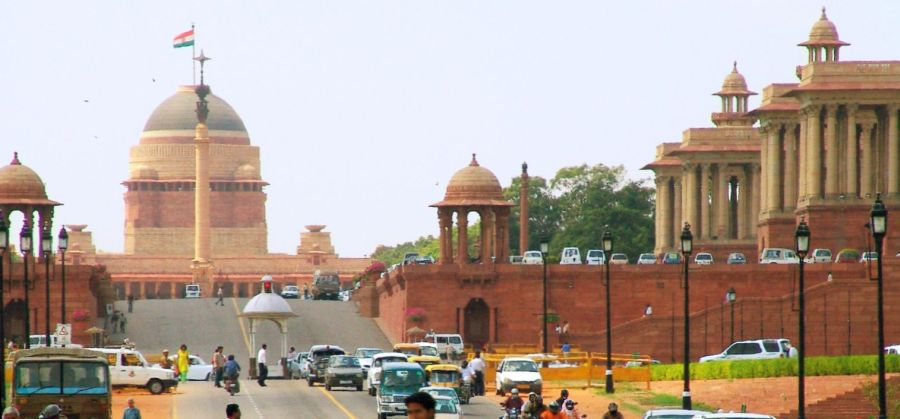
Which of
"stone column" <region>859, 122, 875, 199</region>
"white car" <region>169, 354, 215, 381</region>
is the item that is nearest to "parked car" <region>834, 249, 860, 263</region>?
"stone column" <region>859, 122, 875, 199</region>

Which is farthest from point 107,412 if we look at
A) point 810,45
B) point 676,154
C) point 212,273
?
point 212,273

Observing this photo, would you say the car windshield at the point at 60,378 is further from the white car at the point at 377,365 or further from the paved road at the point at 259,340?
the white car at the point at 377,365

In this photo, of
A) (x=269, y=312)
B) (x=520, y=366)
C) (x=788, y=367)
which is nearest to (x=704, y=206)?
(x=269, y=312)

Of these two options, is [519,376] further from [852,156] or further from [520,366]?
[852,156]

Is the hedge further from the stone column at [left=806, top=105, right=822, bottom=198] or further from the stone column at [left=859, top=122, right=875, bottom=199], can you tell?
the stone column at [left=859, top=122, right=875, bottom=199]

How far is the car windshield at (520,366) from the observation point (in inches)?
2771

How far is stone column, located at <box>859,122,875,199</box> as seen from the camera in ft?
376

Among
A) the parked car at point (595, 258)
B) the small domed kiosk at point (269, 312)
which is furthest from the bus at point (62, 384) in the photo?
the parked car at point (595, 258)

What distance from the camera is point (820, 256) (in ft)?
345

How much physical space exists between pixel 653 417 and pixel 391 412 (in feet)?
42.5

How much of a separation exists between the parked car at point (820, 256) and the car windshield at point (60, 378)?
55639mm

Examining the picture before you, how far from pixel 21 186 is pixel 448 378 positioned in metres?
49.5

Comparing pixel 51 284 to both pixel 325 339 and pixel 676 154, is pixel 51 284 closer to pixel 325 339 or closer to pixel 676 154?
pixel 325 339

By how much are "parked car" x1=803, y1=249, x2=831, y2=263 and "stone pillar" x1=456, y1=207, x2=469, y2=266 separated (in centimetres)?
1453
